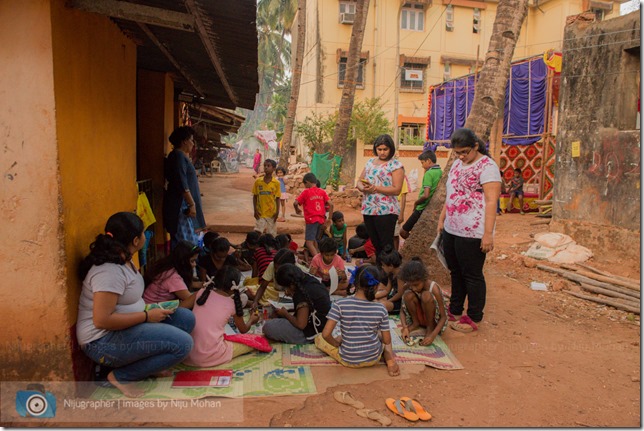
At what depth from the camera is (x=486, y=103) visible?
6.37 m

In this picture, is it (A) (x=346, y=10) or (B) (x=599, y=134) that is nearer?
(B) (x=599, y=134)

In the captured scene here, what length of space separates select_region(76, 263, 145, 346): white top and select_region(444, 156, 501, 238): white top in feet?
9.32

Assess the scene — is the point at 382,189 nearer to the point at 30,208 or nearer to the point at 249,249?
the point at 249,249

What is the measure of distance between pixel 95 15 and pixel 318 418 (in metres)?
3.32

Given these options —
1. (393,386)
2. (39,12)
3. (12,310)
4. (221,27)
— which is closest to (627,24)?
(221,27)

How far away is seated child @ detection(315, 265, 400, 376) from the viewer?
11.9ft

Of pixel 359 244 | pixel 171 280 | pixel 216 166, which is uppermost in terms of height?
pixel 216 166

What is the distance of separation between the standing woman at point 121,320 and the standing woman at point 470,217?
101 inches

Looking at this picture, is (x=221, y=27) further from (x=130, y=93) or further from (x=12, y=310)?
(x=12, y=310)

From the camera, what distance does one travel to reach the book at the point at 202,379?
336cm

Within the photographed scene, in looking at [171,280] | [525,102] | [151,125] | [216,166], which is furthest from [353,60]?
[216,166]

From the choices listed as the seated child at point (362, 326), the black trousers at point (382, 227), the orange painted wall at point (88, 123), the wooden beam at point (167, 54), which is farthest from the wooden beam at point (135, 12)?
the black trousers at point (382, 227)

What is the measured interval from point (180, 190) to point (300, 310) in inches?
91.2

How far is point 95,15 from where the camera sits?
12.0ft
